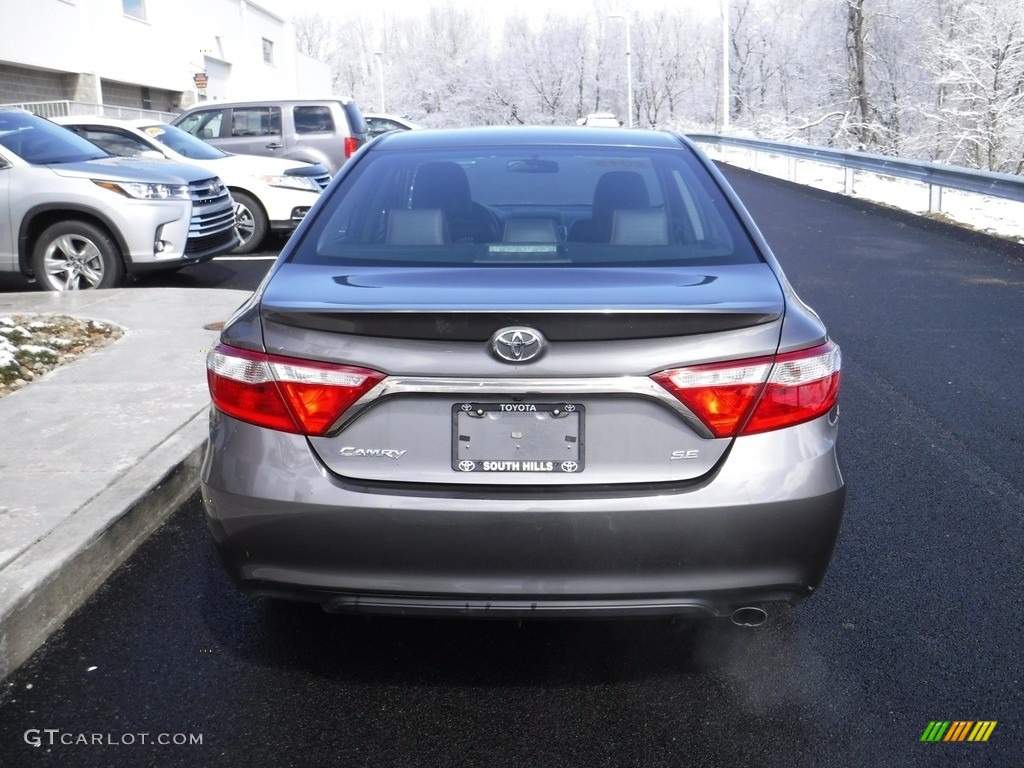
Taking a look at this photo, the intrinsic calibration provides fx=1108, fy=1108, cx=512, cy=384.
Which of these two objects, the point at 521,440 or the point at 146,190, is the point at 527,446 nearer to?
the point at 521,440

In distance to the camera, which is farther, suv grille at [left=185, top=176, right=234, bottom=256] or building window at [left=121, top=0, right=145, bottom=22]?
building window at [left=121, top=0, right=145, bottom=22]

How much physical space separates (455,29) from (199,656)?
92677mm

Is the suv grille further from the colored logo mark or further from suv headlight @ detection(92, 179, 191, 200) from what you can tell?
the colored logo mark

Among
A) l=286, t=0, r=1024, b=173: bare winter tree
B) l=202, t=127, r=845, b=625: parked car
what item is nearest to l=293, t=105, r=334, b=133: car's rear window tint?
l=202, t=127, r=845, b=625: parked car

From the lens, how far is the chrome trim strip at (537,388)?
271 centimetres

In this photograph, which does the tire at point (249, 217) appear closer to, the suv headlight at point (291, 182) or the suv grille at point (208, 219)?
the suv headlight at point (291, 182)

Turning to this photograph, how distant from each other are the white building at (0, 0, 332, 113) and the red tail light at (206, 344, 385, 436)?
71.6ft

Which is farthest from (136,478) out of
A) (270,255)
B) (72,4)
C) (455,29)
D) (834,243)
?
(455,29)

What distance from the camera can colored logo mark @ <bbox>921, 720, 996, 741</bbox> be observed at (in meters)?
2.94

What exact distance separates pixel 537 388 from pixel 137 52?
40016 millimetres

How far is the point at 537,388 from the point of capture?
8.90ft

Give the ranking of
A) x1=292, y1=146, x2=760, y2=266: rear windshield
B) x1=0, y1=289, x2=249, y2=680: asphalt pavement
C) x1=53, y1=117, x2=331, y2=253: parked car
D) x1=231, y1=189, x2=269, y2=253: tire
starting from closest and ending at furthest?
1. x1=292, y1=146, x2=760, y2=266: rear windshield
2. x1=0, y1=289, x2=249, y2=680: asphalt pavement
3. x1=53, y1=117, x2=331, y2=253: parked car
4. x1=231, y1=189, x2=269, y2=253: tire

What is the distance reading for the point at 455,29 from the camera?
91062 millimetres

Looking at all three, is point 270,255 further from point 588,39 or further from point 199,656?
point 588,39
